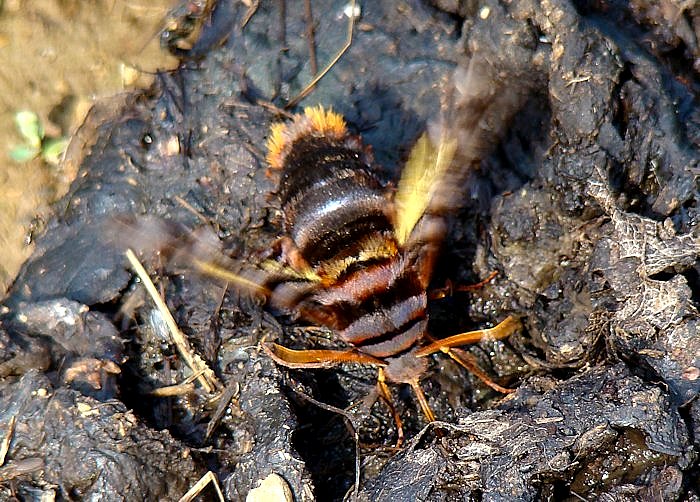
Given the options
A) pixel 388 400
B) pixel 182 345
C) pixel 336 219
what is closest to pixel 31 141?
pixel 182 345

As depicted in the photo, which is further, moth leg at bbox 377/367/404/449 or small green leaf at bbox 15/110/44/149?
small green leaf at bbox 15/110/44/149

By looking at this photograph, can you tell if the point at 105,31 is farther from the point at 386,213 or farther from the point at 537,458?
the point at 537,458

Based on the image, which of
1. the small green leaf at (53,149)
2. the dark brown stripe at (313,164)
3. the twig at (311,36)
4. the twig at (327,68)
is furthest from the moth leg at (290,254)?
the small green leaf at (53,149)

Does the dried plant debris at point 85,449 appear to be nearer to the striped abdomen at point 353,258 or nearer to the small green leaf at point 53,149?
the striped abdomen at point 353,258

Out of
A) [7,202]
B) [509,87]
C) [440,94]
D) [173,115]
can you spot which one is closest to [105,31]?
[173,115]

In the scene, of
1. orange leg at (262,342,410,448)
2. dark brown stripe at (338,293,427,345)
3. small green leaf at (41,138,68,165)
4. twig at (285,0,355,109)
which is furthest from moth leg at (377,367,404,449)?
small green leaf at (41,138,68,165)

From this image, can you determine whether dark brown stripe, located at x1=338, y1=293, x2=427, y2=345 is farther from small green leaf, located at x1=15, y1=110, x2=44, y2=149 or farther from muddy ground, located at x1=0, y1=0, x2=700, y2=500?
small green leaf, located at x1=15, y1=110, x2=44, y2=149

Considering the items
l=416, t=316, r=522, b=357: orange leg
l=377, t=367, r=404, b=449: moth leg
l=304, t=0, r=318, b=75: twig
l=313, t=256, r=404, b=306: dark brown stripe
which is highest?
l=304, t=0, r=318, b=75: twig
